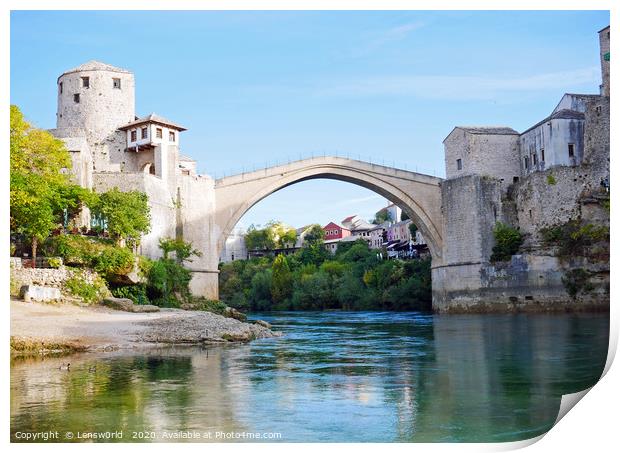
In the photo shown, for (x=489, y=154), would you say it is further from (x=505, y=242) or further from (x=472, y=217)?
(x=505, y=242)

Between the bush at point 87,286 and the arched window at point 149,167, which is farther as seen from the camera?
the arched window at point 149,167

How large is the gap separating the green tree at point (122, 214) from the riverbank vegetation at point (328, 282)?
11214 mm

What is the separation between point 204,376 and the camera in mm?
6344

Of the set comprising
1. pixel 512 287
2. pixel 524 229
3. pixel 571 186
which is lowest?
pixel 512 287

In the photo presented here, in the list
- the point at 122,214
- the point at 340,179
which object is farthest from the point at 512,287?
the point at 122,214

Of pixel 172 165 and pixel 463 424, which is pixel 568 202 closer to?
pixel 172 165

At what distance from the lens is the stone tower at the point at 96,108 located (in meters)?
17.0

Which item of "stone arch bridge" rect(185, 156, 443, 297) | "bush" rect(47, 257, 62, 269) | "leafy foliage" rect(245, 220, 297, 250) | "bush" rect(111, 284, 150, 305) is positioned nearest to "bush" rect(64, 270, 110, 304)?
"bush" rect(47, 257, 62, 269)

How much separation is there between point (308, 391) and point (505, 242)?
14528mm

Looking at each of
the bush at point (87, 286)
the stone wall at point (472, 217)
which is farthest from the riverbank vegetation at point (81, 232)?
the stone wall at point (472, 217)

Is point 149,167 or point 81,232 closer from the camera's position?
point 81,232

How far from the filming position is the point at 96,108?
56.1ft

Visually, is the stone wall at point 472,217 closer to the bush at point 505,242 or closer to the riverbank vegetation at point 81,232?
the bush at point 505,242

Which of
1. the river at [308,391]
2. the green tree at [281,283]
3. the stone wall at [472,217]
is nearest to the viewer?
the river at [308,391]
